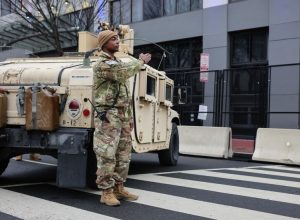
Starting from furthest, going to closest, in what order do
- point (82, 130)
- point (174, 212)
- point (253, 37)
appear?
point (253, 37) < point (82, 130) < point (174, 212)

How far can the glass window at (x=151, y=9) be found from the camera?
23.0 meters

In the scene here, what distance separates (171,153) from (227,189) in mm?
Answer: 3063

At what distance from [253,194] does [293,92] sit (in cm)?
822

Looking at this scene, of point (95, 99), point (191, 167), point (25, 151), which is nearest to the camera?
point (95, 99)

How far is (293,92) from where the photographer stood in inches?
577

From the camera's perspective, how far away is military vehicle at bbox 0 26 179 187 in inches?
257

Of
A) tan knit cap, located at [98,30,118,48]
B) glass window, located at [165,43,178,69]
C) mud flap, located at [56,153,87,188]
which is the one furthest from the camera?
glass window, located at [165,43,178,69]

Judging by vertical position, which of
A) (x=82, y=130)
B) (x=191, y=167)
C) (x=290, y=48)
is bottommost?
(x=191, y=167)

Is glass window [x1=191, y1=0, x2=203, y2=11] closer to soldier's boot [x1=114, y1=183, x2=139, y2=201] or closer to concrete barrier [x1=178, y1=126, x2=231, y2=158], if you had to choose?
concrete barrier [x1=178, y1=126, x2=231, y2=158]

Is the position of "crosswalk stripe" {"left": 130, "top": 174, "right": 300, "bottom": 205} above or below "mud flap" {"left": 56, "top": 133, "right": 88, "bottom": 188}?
below

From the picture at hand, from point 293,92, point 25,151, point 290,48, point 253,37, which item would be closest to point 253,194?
point 25,151

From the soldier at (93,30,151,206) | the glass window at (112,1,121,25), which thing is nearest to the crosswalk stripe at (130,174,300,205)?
the soldier at (93,30,151,206)

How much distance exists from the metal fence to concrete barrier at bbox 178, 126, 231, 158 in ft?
2.79

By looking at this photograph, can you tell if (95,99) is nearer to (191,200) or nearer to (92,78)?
(92,78)
